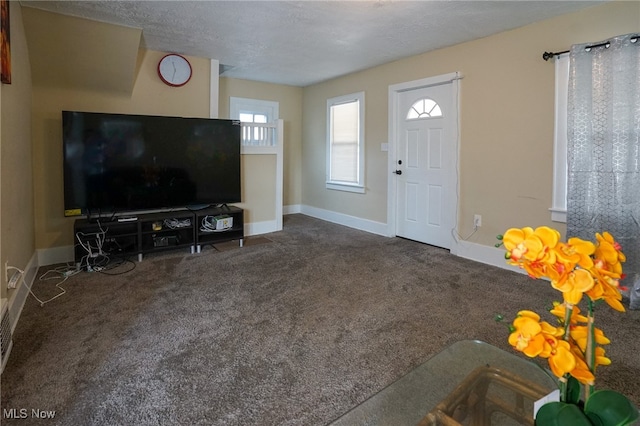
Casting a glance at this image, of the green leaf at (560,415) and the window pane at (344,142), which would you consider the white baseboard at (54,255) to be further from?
the green leaf at (560,415)

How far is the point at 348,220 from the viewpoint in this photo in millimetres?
5461

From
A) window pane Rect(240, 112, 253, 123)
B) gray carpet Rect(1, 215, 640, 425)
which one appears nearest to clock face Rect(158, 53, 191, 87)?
window pane Rect(240, 112, 253, 123)

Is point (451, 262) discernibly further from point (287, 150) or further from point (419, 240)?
point (287, 150)

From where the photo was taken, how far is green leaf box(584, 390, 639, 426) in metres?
0.73

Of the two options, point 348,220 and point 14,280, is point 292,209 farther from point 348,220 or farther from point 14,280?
point 14,280

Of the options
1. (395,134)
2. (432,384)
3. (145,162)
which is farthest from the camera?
(395,134)

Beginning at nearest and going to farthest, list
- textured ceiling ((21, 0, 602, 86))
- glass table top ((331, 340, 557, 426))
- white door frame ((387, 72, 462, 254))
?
1. glass table top ((331, 340, 557, 426))
2. textured ceiling ((21, 0, 602, 86))
3. white door frame ((387, 72, 462, 254))

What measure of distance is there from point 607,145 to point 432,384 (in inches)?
101

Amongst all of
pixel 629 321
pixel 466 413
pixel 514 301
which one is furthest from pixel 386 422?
pixel 629 321

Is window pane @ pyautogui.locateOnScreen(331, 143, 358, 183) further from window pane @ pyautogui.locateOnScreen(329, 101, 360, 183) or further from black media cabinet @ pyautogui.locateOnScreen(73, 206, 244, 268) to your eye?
black media cabinet @ pyautogui.locateOnScreen(73, 206, 244, 268)

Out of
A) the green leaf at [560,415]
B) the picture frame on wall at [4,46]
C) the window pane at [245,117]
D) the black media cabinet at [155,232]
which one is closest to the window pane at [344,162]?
the window pane at [245,117]

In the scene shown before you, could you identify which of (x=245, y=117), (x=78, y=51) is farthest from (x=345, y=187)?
(x=78, y=51)

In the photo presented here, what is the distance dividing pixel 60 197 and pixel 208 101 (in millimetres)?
1916

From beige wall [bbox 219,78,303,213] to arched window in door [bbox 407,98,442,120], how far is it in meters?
2.40
